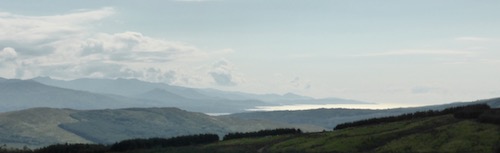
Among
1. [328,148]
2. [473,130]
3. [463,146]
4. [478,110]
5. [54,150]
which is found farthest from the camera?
[54,150]

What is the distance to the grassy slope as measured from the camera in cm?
10575

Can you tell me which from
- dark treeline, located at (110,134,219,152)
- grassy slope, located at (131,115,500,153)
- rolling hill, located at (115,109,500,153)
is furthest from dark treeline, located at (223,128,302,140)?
rolling hill, located at (115,109,500,153)

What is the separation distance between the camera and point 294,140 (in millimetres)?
142750

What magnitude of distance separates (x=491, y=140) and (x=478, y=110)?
3422 cm

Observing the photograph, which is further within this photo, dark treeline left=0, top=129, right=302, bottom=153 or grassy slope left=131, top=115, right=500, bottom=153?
dark treeline left=0, top=129, right=302, bottom=153

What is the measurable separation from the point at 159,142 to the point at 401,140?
85738mm

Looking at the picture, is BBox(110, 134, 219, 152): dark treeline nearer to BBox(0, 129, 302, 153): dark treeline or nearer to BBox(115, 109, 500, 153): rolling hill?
BBox(0, 129, 302, 153): dark treeline

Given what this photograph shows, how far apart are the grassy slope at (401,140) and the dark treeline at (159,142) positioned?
22.9 m

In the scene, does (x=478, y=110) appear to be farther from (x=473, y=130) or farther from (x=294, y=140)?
(x=294, y=140)

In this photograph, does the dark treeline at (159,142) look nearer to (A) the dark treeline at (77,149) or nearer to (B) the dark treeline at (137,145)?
(B) the dark treeline at (137,145)

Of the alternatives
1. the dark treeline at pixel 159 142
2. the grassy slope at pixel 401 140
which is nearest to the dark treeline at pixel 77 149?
the dark treeline at pixel 159 142

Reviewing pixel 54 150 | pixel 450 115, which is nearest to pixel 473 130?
pixel 450 115

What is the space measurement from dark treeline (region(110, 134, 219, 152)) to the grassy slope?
2295 centimetres

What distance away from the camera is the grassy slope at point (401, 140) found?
106m
